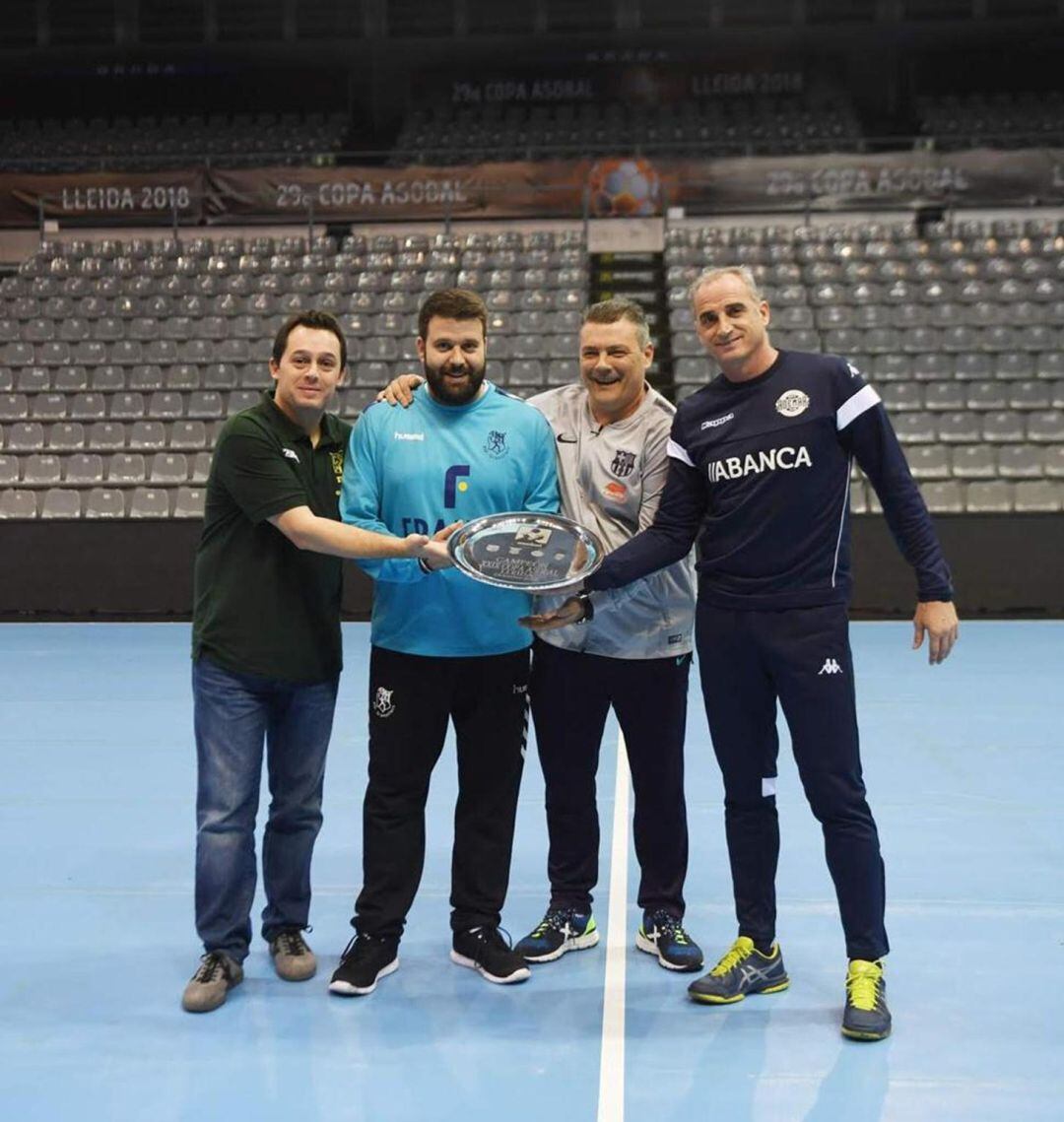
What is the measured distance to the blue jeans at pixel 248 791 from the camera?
12.0 feet

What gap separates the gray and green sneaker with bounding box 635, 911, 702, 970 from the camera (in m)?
3.81

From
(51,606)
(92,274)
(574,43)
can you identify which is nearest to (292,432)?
(51,606)

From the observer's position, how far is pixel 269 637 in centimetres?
366

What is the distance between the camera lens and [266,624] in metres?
3.67

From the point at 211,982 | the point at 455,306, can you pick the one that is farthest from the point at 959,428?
the point at 211,982

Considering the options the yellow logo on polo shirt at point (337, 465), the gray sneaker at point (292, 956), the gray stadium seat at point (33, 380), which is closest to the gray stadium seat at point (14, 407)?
the gray stadium seat at point (33, 380)

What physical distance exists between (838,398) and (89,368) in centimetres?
1144

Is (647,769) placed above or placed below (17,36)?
below

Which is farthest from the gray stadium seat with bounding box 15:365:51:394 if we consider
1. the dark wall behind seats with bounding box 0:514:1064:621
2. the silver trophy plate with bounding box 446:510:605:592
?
the silver trophy plate with bounding box 446:510:605:592

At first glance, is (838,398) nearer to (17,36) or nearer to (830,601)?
(830,601)

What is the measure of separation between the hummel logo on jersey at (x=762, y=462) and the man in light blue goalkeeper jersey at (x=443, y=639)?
0.55 metres

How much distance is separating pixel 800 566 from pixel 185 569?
28.7ft

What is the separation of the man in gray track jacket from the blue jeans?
72 cm

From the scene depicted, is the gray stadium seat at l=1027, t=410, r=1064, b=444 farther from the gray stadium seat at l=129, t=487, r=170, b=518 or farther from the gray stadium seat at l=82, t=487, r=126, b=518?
the gray stadium seat at l=82, t=487, r=126, b=518
